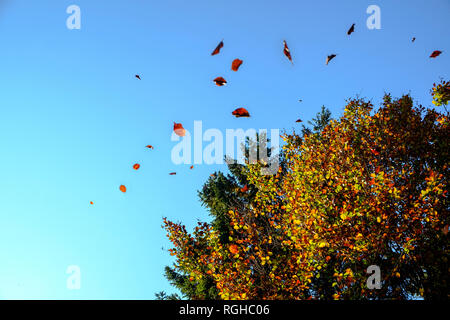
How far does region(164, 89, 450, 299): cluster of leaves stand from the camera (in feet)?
40.9

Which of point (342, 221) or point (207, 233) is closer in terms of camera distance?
point (342, 221)

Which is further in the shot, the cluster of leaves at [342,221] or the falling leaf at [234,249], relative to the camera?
the falling leaf at [234,249]

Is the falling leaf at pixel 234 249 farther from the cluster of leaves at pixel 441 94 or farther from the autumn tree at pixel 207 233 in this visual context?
the cluster of leaves at pixel 441 94

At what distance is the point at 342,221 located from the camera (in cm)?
1257

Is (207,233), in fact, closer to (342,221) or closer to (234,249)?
(234,249)

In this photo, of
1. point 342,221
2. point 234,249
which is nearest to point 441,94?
point 342,221

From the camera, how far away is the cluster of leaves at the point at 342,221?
12.5 m

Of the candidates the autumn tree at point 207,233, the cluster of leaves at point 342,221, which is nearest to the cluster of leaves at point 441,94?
the cluster of leaves at point 342,221

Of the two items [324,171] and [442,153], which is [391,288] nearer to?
[324,171]

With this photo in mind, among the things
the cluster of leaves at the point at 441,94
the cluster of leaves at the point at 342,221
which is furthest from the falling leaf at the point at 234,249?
the cluster of leaves at the point at 441,94

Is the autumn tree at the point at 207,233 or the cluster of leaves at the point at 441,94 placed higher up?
the cluster of leaves at the point at 441,94

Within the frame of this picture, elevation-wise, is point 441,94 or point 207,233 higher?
point 441,94
